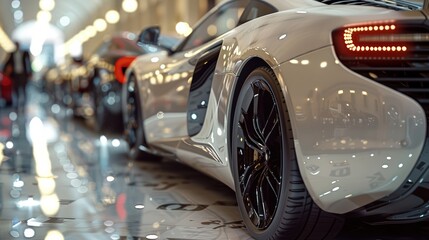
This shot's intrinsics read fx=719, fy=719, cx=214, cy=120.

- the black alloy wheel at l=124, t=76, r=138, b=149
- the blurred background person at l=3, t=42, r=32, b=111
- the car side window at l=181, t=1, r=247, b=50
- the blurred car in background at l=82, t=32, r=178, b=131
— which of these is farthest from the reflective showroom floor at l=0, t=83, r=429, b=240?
the blurred background person at l=3, t=42, r=32, b=111

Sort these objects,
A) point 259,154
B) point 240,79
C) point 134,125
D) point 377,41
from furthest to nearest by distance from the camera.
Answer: point 134,125 → point 240,79 → point 259,154 → point 377,41

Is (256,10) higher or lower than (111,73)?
higher

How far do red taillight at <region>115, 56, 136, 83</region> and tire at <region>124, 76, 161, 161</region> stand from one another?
4.99ft

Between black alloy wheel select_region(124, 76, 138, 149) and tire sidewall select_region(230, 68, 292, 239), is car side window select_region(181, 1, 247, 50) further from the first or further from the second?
black alloy wheel select_region(124, 76, 138, 149)

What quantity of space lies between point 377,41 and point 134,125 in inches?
145

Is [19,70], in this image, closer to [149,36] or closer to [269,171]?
[149,36]

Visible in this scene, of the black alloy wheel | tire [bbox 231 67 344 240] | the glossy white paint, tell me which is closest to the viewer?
the glossy white paint

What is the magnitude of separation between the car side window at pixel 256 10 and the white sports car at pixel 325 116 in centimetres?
11

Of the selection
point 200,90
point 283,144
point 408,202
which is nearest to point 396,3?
point 283,144

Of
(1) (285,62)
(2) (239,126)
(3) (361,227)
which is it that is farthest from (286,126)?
(3) (361,227)

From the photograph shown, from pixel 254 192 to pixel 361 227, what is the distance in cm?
67

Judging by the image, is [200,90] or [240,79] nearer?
[240,79]

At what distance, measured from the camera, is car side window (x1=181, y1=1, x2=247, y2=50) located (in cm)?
447

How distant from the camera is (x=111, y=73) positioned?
8094 mm
